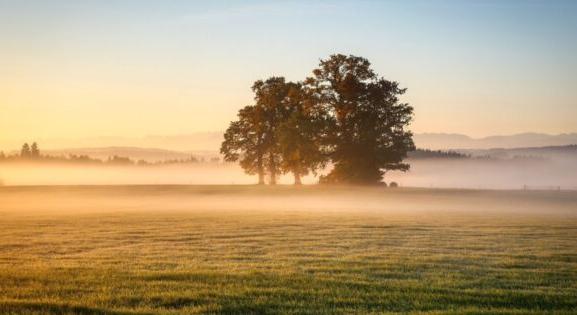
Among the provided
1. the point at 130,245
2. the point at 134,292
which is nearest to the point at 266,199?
the point at 130,245

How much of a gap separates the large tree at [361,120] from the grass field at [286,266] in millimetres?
32320

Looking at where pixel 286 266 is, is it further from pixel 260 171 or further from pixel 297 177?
pixel 260 171

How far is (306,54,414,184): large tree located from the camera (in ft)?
206

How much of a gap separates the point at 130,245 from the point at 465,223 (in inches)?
705

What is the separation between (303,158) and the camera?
63.5 meters

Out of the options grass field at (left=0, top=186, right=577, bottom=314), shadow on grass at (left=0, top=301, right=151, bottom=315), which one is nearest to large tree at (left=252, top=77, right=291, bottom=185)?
grass field at (left=0, top=186, right=577, bottom=314)

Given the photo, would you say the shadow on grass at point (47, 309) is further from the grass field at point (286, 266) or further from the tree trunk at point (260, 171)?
the tree trunk at point (260, 171)

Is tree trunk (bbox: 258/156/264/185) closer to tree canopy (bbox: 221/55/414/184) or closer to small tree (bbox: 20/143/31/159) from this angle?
tree canopy (bbox: 221/55/414/184)

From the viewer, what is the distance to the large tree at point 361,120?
62.8m

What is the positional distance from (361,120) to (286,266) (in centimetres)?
5019

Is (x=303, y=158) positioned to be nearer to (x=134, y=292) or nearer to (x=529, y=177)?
(x=134, y=292)

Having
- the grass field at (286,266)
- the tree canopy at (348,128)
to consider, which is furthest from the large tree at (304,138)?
the grass field at (286,266)

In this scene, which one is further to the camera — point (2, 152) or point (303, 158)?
point (2, 152)

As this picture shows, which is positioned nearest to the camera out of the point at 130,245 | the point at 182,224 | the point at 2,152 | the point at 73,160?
the point at 130,245
